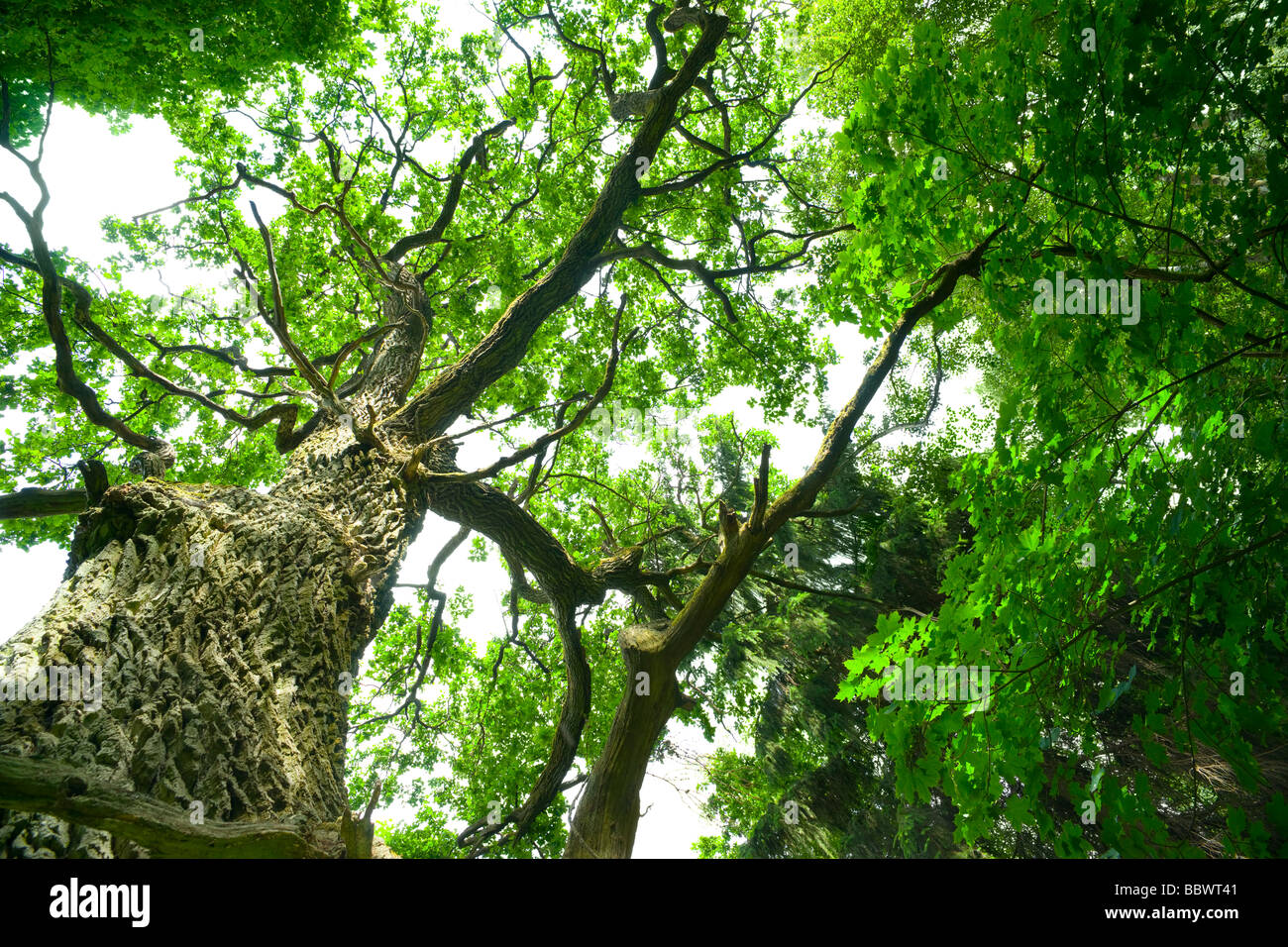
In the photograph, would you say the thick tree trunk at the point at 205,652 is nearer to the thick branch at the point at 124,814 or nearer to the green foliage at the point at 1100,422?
the thick branch at the point at 124,814

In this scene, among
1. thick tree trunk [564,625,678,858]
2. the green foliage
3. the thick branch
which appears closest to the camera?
the thick branch

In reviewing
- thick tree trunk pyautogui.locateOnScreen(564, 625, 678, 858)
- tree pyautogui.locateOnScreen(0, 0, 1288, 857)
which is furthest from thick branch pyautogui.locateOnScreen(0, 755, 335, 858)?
thick tree trunk pyautogui.locateOnScreen(564, 625, 678, 858)

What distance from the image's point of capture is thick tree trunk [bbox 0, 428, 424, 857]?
2148mm

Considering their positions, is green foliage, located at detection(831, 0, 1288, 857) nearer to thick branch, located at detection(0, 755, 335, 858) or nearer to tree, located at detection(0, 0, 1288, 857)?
tree, located at detection(0, 0, 1288, 857)

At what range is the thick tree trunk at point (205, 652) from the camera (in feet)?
7.05

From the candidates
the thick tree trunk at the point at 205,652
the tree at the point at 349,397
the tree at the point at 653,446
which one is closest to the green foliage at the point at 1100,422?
the tree at the point at 653,446

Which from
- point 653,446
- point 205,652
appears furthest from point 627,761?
point 653,446

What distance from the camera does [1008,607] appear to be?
→ 8.01ft

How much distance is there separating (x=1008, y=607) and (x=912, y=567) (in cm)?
966

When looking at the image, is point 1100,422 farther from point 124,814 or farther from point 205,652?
point 205,652

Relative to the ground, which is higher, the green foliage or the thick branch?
the green foliage

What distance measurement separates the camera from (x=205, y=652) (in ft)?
8.84
